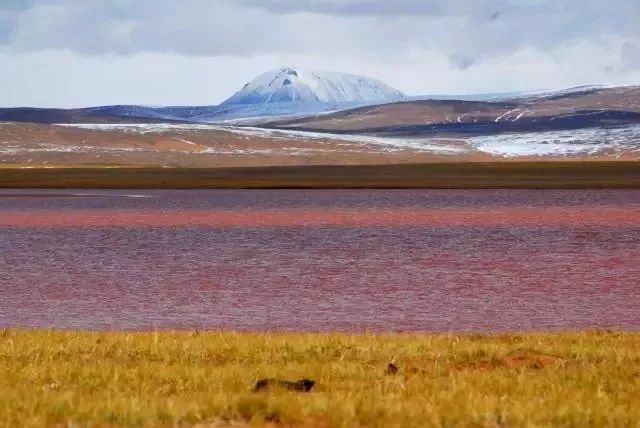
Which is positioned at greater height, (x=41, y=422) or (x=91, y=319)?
(x=41, y=422)

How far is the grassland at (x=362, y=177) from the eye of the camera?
321 feet

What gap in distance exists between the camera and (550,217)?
186ft

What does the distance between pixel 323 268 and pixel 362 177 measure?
80.9 m

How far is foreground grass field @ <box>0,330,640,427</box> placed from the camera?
920 cm

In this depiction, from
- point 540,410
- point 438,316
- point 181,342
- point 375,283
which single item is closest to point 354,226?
point 375,283

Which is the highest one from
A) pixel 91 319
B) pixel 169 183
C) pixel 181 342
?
pixel 181 342

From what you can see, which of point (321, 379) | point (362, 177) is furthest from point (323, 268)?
point (362, 177)

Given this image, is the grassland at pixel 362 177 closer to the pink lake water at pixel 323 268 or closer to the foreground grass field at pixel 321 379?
the pink lake water at pixel 323 268

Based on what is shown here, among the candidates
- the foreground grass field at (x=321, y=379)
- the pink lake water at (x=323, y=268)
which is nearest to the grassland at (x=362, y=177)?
the pink lake water at (x=323, y=268)

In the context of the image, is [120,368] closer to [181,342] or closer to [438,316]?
[181,342]

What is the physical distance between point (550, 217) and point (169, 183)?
175 feet

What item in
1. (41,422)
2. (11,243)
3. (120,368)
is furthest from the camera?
(11,243)

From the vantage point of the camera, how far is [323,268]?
32.2m

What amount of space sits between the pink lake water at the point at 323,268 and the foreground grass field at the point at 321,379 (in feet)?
18.1
